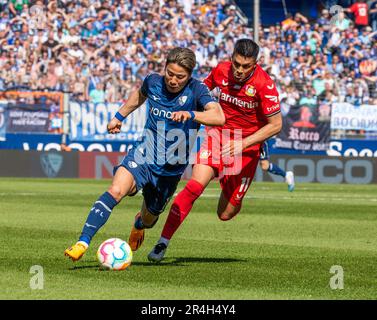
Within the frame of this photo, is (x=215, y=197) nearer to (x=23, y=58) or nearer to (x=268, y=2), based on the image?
(x=23, y=58)

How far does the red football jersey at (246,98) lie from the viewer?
12750 millimetres

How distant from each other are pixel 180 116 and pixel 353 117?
24374 millimetres

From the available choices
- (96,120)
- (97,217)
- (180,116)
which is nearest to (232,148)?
(180,116)

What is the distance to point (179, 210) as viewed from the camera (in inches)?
474

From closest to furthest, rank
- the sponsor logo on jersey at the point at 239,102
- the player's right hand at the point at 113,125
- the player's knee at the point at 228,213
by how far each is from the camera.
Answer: the player's right hand at the point at 113,125 → the sponsor logo on jersey at the point at 239,102 → the player's knee at the point at 228,213

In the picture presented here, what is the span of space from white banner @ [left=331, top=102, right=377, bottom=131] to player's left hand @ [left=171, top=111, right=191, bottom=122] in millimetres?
24097

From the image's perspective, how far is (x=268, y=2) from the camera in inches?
1916

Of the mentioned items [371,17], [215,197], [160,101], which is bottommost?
[215,197]

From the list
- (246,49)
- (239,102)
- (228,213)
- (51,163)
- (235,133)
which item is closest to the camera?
(246,49)

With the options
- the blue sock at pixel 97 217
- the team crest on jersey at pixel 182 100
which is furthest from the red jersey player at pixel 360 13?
the blue sock at pixel 97 217

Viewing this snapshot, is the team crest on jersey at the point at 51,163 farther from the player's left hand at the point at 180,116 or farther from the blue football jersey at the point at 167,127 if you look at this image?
the player's left hand at the point at 180,116

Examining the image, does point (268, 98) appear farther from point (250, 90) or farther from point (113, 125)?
point (113, 125)

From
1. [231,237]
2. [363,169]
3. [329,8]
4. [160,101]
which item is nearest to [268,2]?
[329,8]

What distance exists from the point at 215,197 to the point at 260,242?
1074 cm
